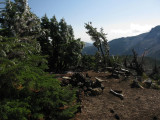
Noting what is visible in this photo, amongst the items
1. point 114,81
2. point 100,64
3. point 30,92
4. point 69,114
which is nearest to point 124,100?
point 114,81

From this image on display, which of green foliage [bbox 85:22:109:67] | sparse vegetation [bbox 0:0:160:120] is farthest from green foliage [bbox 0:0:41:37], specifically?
green foliage [bbox 85:22:109:67]

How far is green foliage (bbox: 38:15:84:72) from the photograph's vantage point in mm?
12398

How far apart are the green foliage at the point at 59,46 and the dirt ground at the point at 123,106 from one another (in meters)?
5.55

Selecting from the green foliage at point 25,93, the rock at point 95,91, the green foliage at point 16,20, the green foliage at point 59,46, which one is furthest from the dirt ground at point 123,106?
the green foliage at point 59,46

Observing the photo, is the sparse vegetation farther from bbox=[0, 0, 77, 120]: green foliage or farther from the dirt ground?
the dirt ground

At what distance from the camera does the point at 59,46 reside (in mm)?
13211

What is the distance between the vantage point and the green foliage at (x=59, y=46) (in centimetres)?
1240

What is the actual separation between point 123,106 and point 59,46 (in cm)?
857

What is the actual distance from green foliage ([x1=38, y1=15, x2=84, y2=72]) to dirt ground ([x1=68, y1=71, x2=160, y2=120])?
555 cm

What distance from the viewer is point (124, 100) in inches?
248

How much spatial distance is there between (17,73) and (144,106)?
4.65 m

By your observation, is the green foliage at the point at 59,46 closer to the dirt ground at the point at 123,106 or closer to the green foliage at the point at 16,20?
the green foliage at the point at 16,20

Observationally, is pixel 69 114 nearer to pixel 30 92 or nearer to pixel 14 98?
pixel 30 92

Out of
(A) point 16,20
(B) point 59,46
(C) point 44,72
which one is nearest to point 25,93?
(C) point 44,72
